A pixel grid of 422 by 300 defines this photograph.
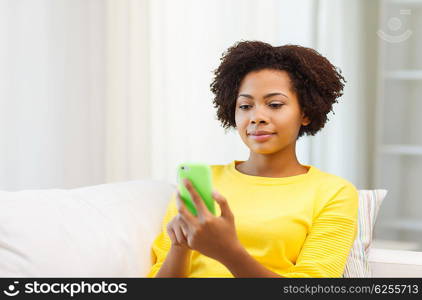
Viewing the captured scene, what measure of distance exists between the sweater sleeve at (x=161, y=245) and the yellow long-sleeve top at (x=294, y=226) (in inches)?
0.4

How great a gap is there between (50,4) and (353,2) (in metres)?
1.29

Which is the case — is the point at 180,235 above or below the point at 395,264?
above

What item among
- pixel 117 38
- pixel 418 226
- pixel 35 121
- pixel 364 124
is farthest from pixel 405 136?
pixel 35 121

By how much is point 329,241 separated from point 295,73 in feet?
1.30

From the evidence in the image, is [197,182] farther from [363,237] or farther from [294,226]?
[363,237]

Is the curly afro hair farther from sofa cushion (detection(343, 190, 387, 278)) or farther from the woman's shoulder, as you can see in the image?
sofa cushion (detection(343, 190, 387, 278))

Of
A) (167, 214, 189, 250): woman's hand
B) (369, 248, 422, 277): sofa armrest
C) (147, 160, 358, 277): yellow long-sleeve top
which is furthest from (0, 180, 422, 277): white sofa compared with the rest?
(167, 214, 189, 250): woman's hand

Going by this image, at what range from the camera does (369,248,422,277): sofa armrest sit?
1.77 metres

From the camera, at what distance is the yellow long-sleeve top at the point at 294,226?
1.46m

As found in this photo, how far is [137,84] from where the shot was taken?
121 inches

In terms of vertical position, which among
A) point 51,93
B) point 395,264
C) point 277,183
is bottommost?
point 395,264

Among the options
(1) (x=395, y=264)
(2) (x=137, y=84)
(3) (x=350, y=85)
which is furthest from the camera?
(2) (x=137, y=84)

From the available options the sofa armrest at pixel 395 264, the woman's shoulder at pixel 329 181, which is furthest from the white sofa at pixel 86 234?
the woman's shoulder at pixel 329 181

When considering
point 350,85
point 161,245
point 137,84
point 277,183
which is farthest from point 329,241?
point 137,84
